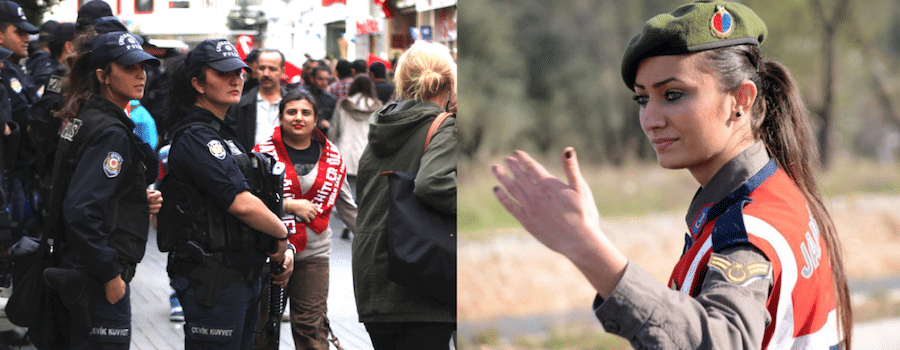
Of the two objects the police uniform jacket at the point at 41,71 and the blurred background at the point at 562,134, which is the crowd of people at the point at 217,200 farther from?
the police uniform jacket at the point at 41,71

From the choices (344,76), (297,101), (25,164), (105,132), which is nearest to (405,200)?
(105,132)

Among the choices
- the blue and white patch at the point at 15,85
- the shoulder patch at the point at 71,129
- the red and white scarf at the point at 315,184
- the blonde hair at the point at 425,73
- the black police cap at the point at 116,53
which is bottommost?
the red and white scarf at the point at 315,184

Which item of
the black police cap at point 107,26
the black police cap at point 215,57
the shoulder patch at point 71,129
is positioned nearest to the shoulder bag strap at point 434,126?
the black police cap at point 215,57

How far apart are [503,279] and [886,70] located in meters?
1.90

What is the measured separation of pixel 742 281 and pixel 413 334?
1532 mm

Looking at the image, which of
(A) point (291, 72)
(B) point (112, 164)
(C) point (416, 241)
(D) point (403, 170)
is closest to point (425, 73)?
(D) point (403, 170)

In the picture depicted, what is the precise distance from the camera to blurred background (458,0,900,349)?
31.6 inches

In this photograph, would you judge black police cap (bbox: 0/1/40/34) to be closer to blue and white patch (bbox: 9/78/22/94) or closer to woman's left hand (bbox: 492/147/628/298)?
blue and white patch (bbox: 9/78/22/94)

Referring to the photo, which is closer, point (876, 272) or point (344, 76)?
point (876, 272)

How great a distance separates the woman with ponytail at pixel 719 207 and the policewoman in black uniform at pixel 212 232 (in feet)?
5.87

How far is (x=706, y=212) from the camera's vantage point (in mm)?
922

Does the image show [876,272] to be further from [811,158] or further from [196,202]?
[811,158]

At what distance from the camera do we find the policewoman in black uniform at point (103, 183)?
8.08 feet

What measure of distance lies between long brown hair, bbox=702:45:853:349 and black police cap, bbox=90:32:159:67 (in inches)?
A: 82.3
